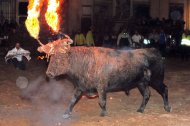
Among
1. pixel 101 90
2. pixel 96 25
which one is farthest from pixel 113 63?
pixel 96 25

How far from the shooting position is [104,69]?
10.5m

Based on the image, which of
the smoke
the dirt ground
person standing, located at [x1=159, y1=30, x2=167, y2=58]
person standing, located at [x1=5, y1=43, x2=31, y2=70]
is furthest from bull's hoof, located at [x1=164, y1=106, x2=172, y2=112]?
person standing, located at [x1=159, y1=30, x2=167, y2=58]

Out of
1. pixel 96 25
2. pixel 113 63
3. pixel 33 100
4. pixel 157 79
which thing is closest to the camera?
pixel 113 63

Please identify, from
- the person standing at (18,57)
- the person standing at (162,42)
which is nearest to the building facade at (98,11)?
the person standing at (162,42)

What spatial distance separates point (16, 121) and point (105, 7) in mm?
23749

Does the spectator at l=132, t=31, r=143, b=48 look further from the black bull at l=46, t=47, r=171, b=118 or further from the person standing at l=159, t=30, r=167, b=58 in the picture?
the black bull at l=46, t=47, r=171, b=118

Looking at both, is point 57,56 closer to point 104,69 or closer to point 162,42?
point 104,69

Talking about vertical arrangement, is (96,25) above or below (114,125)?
above

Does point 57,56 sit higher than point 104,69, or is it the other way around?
point 57,56

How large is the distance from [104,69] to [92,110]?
1418 millimetres

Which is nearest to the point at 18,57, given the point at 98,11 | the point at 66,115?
the point at 66,115

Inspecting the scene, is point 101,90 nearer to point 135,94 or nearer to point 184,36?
point 135,94

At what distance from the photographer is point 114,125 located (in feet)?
32.5

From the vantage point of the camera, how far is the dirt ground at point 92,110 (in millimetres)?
10164
